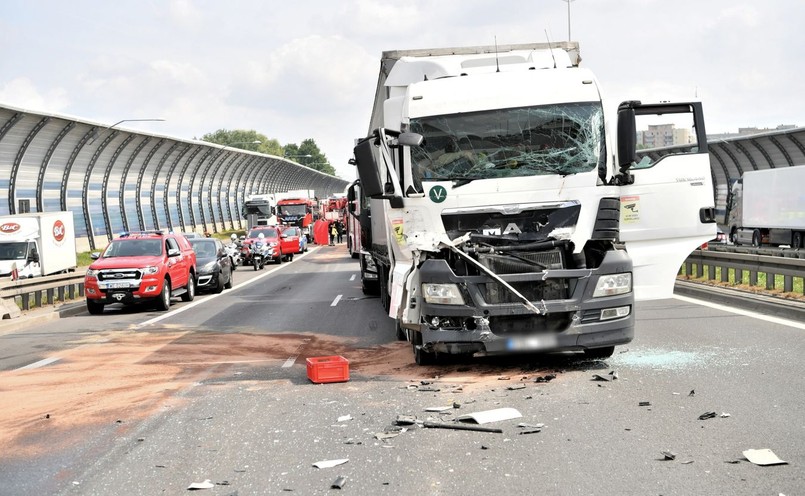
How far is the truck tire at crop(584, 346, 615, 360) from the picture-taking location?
10141 mm

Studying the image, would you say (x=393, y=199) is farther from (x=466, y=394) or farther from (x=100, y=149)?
(x=100, y=149)

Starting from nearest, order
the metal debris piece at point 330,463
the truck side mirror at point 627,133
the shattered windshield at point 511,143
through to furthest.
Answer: the metal debris piece at point 330,463 < the truck side mirror at point 627,133 < the shattered windshield at point 511,143

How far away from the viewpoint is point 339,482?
5.70m

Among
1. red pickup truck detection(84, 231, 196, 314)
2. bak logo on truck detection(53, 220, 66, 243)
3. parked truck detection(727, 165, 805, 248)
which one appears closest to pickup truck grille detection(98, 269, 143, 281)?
red pickup truck detection(84, 231, 196, 314)

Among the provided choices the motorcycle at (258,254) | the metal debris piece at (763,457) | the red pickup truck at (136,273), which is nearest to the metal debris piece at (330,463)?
the metal debris piece at (763,457)

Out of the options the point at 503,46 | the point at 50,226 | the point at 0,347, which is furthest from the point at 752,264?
the point at 50,226

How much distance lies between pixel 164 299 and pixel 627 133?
1339 centimetres

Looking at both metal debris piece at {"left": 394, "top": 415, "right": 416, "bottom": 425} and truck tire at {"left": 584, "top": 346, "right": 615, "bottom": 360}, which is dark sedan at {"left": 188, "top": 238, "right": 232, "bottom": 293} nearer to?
truck tire at {"left": 584, "top": 346, "right": 615, "bottom": 360}

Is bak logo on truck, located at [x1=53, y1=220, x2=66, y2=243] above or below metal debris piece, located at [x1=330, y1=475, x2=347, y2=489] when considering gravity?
above

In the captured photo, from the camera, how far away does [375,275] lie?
20766mm

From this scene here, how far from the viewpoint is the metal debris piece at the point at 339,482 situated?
5623 mm

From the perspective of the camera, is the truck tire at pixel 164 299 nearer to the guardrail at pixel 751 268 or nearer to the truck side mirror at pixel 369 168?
the truck side mirror at pixel 369 168

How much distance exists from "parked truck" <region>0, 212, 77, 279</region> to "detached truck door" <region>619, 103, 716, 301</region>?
24.4 metres

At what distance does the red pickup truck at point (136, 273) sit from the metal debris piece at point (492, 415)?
13870 mm
